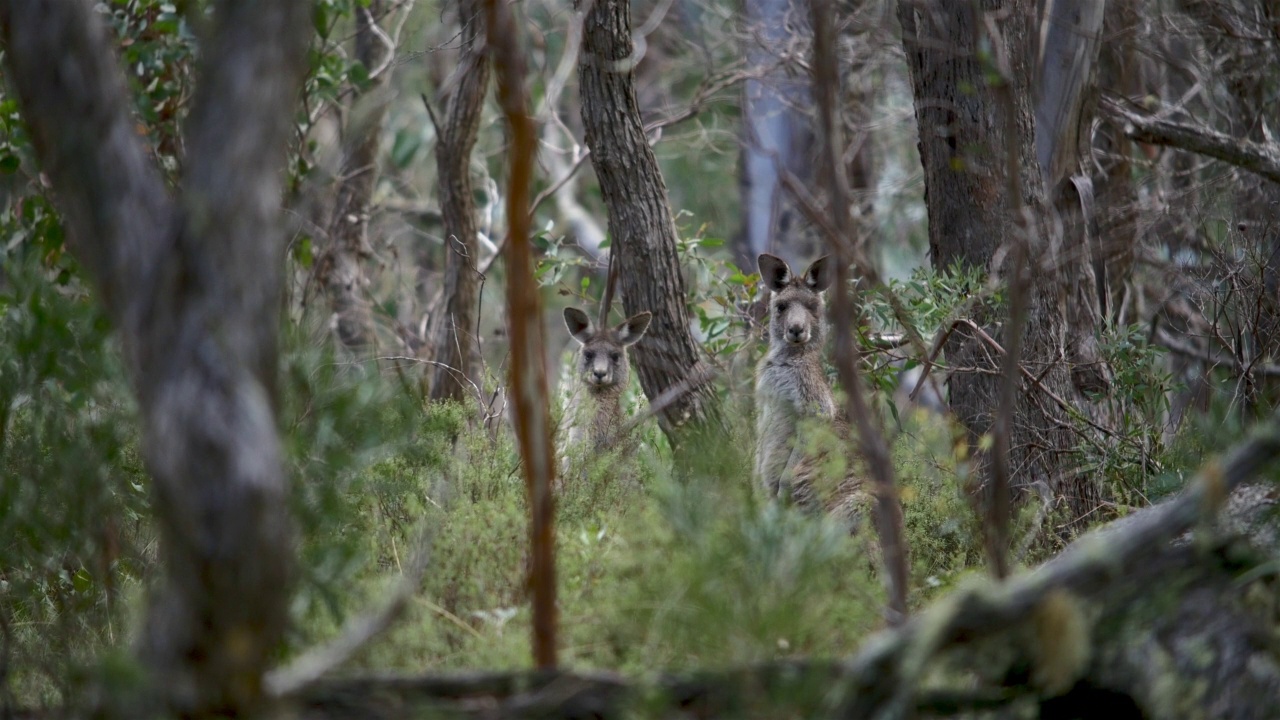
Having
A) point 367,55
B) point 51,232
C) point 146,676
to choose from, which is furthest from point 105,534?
point 367,55

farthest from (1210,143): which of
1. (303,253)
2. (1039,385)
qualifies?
(303,253)

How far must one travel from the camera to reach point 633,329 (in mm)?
7359

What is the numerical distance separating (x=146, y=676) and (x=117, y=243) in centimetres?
95

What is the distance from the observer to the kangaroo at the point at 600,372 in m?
7.88

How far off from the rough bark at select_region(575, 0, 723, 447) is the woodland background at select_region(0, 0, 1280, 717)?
22 millimetres

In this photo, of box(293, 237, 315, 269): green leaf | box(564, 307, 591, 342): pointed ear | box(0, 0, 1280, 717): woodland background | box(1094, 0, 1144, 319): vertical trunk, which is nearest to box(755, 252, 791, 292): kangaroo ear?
box(0, 0, 1280, 717): woodland background

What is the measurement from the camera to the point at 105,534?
14.6ft

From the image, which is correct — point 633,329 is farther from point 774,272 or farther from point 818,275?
point 818,275

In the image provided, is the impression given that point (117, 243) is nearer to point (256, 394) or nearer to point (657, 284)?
point (256, 394)

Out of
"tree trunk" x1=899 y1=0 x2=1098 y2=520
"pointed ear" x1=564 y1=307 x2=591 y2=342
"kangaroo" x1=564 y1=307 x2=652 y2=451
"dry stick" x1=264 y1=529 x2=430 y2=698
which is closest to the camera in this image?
"dry stick" x1=264 y1=529 x2=430 y2=698

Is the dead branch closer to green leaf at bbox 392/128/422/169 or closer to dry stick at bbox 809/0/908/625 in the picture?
dry stick at bbox 809/0/908/625

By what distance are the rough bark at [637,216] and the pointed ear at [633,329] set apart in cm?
6

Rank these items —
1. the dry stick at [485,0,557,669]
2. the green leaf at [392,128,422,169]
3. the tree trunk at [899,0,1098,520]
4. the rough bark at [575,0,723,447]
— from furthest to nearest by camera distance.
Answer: the green leaf at [392,128,422,169] < the rough bark at [575,0,723,447] < the tree trunk at [899,0,1098,520] < the dry stick at [485,0,557,669]

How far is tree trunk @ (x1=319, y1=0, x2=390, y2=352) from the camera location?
1027 cm
